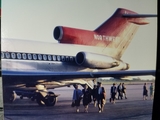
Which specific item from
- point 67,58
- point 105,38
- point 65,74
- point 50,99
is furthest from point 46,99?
point 105,38

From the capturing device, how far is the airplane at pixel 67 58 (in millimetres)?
2301

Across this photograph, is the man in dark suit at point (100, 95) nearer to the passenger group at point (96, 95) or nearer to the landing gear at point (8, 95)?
the passenger group at point (96, 95)

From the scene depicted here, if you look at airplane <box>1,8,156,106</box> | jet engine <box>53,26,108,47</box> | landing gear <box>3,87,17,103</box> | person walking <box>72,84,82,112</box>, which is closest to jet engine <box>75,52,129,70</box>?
airplane <box>1,8,156,106</box>

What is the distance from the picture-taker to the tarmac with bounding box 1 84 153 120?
237 centimetres

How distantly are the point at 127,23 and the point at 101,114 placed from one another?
2.85ft

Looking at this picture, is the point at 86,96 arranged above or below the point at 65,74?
below

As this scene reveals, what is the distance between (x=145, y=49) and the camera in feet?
8.75

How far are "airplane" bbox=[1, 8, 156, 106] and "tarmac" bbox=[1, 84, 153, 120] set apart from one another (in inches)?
2.4

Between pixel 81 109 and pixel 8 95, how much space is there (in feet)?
2.11

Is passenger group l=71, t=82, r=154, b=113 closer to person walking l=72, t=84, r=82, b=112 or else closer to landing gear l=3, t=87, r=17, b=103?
person walking l=72, t=84, r=82, b=112

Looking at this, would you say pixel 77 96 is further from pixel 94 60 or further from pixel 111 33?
pixel 111 33

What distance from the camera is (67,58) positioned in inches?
95.5

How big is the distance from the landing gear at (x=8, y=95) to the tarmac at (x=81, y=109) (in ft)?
0.12

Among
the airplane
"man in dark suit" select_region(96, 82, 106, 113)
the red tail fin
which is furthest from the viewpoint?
"man in dark suit" select_region(96, 82, 106, 113)
